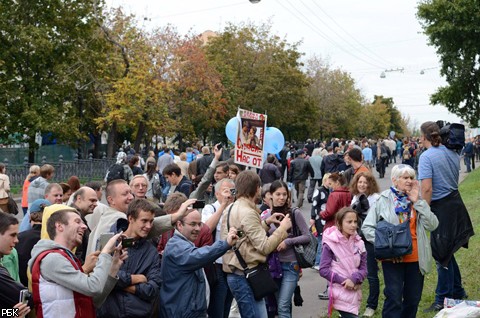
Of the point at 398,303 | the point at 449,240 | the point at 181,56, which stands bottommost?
the point at 398,303

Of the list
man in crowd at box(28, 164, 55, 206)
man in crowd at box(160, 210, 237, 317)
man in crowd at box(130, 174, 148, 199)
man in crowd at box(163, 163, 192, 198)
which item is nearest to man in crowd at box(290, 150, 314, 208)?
man in crowd at box(163, 163, 192, 198)

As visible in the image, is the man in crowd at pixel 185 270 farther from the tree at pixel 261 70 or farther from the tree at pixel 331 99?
the tree at pixel 331 99

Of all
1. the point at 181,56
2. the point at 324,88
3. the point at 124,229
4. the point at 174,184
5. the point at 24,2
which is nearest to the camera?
the point at 124,229

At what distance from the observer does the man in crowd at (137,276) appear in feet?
17.7

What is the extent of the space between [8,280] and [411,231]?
391 centimetres

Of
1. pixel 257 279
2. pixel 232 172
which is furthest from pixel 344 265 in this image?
pixel 232 172

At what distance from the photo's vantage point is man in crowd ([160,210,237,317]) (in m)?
5.75

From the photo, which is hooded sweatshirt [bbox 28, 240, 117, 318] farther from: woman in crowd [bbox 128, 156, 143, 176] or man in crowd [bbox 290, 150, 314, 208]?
man in crowd [bbox 290, 150, 314, 208]

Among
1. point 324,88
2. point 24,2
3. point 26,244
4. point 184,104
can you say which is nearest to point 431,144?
point 26,244

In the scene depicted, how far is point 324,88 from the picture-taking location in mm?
76125

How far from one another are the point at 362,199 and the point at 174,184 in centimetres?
351

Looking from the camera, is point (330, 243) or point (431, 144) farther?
point (431, 144)

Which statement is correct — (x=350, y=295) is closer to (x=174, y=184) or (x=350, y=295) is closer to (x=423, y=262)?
(x=423, y=262)

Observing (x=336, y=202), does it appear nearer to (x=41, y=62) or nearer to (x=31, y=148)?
(x=41, y=62)
